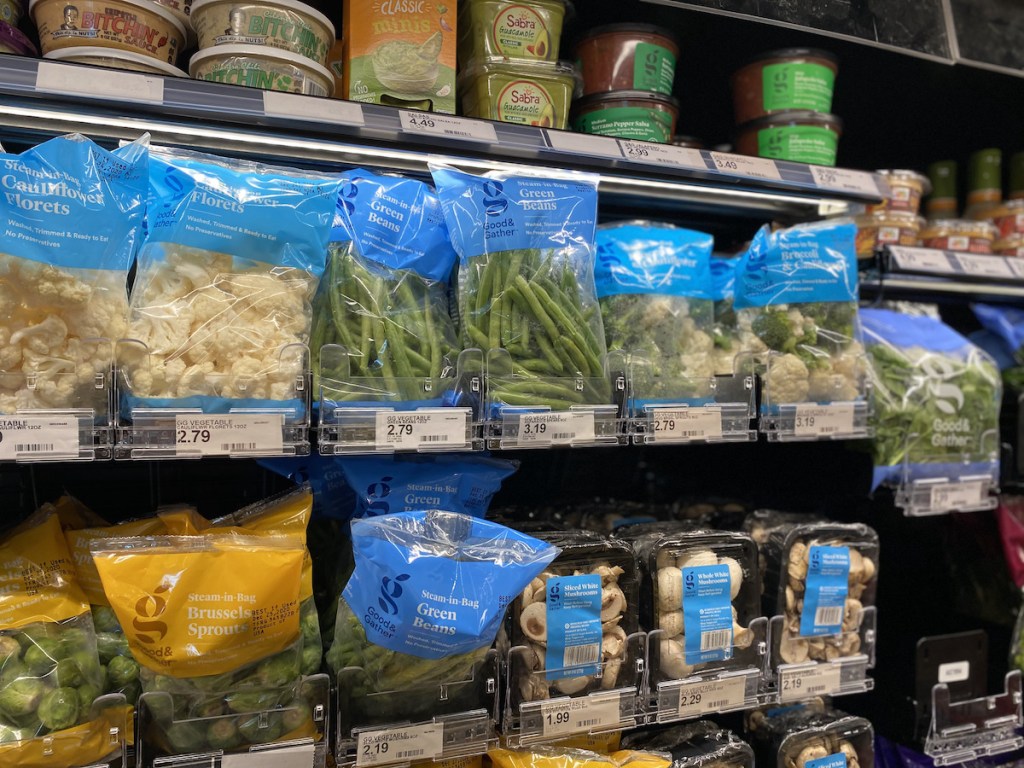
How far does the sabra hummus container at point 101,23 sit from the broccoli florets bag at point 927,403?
5.35 ft

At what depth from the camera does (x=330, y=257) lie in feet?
4.53

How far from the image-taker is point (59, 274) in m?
1.12

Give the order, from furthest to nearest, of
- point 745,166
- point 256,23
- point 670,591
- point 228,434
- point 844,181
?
point 844,181, point 745,166, point 670,591, point 256,23, point 228,434

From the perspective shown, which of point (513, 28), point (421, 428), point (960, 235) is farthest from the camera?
point (960, 235)

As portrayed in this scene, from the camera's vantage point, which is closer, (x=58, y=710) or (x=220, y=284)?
(x=58, y=710)

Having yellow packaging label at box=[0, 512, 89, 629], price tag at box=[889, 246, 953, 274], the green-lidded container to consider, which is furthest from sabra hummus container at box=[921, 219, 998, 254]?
yellow packaging label at box=[0, 512, 89, 629]

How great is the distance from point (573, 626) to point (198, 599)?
63cm

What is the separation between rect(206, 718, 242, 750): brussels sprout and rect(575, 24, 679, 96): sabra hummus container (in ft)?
4.70

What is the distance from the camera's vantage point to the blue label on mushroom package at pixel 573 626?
1.40 metres

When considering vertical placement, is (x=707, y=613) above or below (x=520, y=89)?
below

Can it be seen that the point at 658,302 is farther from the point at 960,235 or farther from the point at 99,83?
the point at 960,235

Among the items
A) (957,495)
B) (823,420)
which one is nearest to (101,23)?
(823,420)

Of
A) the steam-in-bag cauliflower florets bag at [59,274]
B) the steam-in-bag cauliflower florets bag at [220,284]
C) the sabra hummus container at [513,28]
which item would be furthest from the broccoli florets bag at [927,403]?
the steam-in-bag cauliflower florets bag at [59,274]

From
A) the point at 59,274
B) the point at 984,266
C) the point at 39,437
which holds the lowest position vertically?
the point at 39,437
